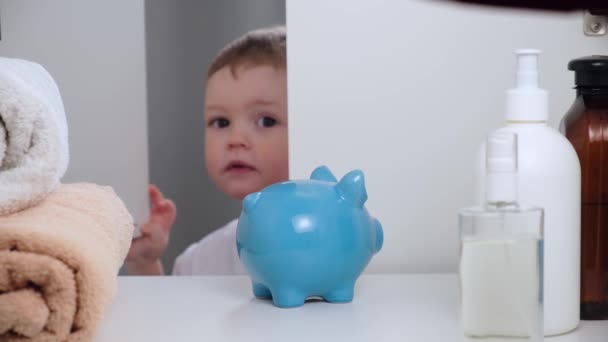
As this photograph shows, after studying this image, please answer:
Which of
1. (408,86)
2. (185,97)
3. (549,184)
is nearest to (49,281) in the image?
(549,184)

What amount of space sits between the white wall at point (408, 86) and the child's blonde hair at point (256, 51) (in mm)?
135

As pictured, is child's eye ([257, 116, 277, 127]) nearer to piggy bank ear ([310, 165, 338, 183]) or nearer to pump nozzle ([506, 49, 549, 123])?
piggy bank ear ([310, 165, 338, 183])

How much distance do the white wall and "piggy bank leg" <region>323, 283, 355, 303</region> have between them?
0.19m

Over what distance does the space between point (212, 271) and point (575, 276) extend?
557 mm

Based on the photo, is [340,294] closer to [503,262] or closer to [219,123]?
[503,262]

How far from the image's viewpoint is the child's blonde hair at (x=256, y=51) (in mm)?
1080

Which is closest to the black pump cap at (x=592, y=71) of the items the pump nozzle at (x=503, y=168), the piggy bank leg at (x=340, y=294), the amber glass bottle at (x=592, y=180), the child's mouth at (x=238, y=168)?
the amber glass bottle at (x=592, y=180)

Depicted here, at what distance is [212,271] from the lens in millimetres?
1129

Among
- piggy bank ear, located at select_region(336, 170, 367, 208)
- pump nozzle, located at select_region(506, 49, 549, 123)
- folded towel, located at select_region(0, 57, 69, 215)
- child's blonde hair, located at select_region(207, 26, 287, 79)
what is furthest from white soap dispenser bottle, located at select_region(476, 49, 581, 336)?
child's blonde hair, located at select_region(207, 26, 287, 79)

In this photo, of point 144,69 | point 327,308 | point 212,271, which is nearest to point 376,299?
point 327,308

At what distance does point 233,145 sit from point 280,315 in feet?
1.45

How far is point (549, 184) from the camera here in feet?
2.14

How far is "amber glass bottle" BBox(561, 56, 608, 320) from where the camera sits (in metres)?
0.73

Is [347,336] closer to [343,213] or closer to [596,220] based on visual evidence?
[343,213]
